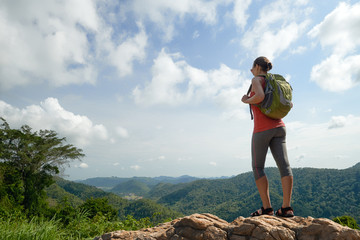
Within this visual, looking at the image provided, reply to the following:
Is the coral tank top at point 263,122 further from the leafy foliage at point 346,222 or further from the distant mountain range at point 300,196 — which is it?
the distant mountain range at point 300,196

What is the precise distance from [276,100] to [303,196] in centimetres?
11695

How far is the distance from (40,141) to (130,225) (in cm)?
2765

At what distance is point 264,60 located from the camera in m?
3.35

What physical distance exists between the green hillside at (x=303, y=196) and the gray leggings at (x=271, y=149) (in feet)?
279

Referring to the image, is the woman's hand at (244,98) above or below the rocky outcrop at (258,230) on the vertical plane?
above

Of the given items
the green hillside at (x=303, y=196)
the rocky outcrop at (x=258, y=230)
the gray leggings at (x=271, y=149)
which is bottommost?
the green hillside at (x=303, y=196)

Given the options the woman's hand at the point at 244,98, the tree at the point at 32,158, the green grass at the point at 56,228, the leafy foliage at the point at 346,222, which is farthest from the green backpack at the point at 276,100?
the tree at the point at 32,158

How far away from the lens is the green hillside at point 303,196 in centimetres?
8469

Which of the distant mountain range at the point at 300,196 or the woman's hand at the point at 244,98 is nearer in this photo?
the woman's hand at the point at 244,98

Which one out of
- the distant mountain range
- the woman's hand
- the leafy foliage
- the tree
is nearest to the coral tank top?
the woman's hand

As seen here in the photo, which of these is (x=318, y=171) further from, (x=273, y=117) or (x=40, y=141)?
(x=273, y=117)

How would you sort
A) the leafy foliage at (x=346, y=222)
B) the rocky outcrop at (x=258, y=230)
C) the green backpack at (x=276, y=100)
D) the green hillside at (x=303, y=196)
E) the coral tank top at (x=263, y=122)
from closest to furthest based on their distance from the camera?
the rocky outcrop at (x=258, y=230)
the green backpack at (x=276, y=100)
the coral tank top at (x=263, y=122)
the leafy foliage at (x=346, y=222)
the green hillside at (x=303, y=196)

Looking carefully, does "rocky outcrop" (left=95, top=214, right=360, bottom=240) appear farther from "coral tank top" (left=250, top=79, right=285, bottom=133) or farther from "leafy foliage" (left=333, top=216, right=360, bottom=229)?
"leafy foliage" (left=333, top=216, right=360, bottom=229)

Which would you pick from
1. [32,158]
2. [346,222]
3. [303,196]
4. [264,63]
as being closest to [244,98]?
[264,63]
